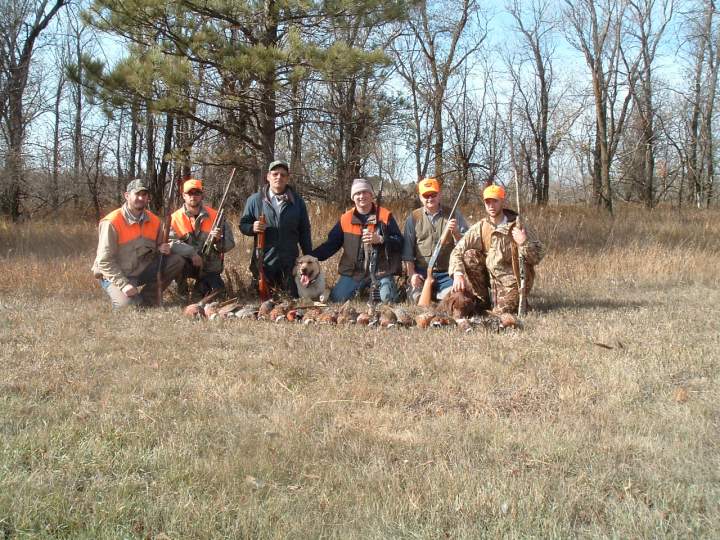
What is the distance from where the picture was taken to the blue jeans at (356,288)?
834 cm

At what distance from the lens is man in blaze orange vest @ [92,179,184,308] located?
25.1ft

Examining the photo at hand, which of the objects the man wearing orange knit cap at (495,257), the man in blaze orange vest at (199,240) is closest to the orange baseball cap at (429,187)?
the man wearing orange knit cap at (495,257)

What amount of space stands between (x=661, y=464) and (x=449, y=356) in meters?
2.26

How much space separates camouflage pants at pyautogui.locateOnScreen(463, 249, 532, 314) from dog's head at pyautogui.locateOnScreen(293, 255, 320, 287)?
1.96m

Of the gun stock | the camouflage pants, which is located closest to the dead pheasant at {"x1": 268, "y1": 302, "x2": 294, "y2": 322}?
the camouflage pants

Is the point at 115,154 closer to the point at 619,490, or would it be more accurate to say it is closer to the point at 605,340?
the point at 605,340

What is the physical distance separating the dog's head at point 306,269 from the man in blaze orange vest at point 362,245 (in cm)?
35

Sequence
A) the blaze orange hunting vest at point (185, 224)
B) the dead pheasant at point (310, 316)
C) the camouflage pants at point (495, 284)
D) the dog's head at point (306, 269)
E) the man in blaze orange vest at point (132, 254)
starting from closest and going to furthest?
1. the dead pheasant at point (310, 316)
2. the camouflage pants at point (495, 284)
3. the man in blaze orange vest at point (132, 254)
4. the dog's head at point (306, 269)
5. the blaze orange hunting vest at point (185, 224)

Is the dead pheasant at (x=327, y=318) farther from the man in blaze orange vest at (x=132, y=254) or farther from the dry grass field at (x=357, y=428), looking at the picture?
the man in blaze orange vest at (x=132, y=254)

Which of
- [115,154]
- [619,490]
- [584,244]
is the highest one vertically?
[115,154]

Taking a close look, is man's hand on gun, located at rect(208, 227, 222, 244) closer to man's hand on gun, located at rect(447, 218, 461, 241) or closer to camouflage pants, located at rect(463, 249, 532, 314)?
man's hand on gun, located at rect(447, 218, 461, 241)

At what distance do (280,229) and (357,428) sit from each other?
15.7 feet

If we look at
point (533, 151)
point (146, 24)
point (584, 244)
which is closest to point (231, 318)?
point (146, 24)

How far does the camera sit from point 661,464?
343 cm
